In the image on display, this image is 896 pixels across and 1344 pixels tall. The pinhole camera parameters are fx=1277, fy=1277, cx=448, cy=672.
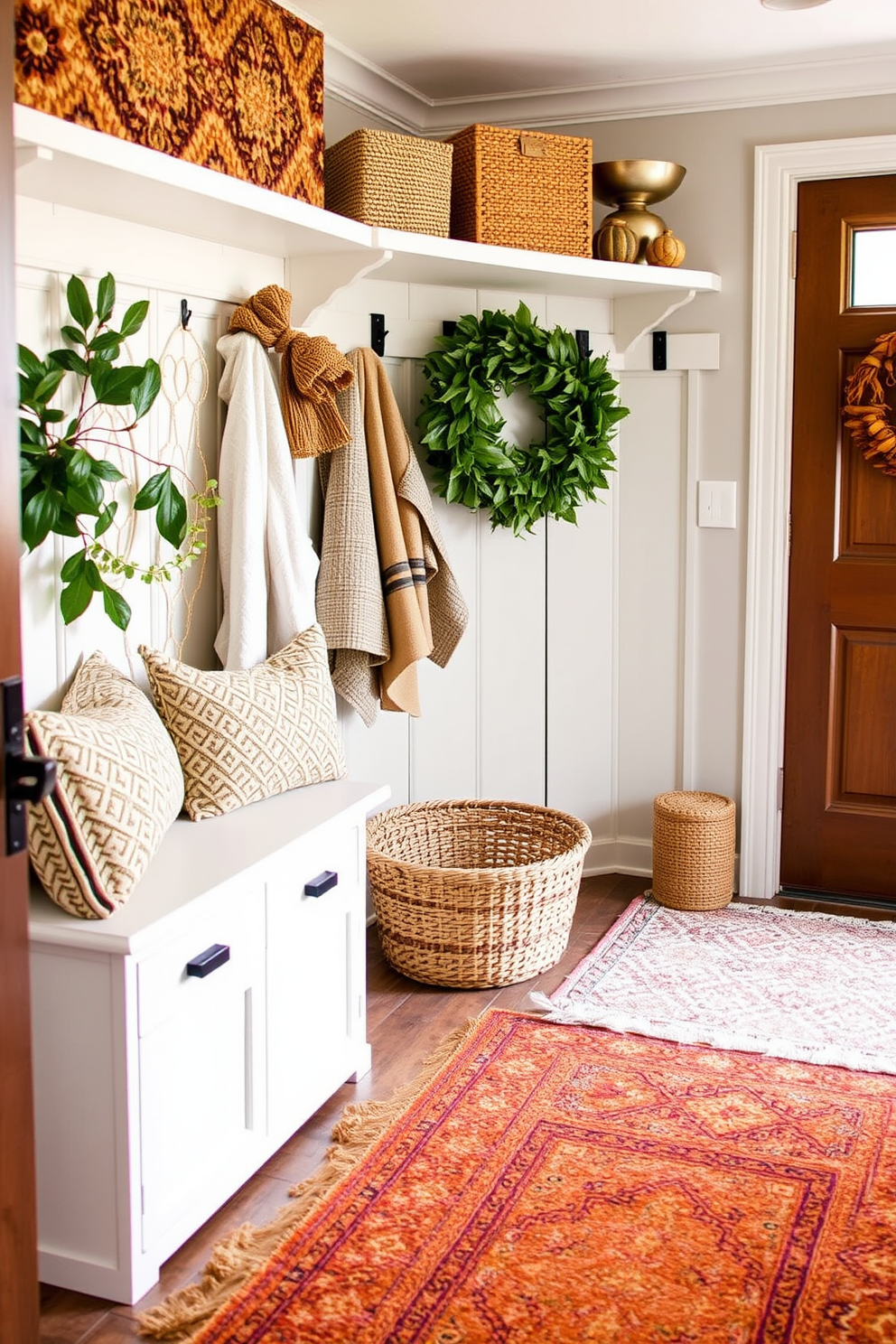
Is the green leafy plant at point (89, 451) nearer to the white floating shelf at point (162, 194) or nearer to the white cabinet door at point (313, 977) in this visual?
the white floating shelf at point (162, 194)

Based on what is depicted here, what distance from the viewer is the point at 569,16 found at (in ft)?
9.58

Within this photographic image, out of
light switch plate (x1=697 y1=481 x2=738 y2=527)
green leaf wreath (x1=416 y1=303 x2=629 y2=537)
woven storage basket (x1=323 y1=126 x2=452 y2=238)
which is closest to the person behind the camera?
woven storage basket (x1=323 y1=126 x2=452 y2=238)

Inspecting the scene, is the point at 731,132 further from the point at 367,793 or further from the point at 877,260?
the point at 367,793

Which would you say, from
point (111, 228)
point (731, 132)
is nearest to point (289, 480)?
point (111, 228)

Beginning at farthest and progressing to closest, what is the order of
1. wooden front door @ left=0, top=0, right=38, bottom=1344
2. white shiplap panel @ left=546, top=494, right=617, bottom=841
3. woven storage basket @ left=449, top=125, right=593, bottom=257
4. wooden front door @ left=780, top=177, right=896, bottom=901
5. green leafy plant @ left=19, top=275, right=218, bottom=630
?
white shiplap panel @ left=546, top=494, right=617, bottom=841
wooden front door @ left=780, top=177, right=896, bottom=901
woven storage basket @ left=449, top=125, right=593, bottom=257
green leafy plant @ left=19, top=275, right=218, bottom=630
wooden front door @ left=0, top=0, right=38, bottom=1344

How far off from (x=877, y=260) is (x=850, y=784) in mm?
1449

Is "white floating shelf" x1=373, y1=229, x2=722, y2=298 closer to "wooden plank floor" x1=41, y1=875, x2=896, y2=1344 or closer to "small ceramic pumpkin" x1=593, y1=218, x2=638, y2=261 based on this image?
"small ceramic pumpkin" x1=593, y1=218, x2=638, y2=261

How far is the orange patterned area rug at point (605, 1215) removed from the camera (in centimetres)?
184

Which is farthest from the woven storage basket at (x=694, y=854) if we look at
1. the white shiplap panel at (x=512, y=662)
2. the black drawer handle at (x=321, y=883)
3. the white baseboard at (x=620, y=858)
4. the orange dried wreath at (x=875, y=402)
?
the black drawer handle at (x=321, y=883)

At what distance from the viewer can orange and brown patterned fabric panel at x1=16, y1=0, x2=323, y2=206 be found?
203cm

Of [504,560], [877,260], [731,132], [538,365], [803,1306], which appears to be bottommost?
[803,1306]

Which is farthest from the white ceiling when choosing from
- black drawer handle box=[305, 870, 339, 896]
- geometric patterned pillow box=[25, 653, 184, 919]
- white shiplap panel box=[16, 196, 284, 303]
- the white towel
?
black drawer handle box=[305, 870, 339, 896]

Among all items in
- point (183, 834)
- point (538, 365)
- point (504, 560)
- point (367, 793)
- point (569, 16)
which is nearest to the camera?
point (183, 834)

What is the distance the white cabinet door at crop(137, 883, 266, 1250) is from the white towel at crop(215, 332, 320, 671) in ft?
2.30
